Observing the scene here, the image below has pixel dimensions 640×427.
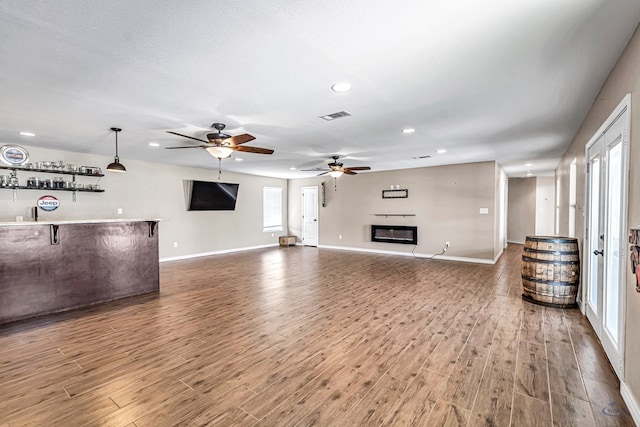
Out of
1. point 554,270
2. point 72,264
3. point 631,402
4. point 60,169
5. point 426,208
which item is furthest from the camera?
point 426,208

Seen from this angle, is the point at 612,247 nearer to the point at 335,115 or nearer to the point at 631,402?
the point at 631,402

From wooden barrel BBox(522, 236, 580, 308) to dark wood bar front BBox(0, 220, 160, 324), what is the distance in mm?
5548

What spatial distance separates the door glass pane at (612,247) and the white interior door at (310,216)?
26.2 ft

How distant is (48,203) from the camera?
18.4 ft

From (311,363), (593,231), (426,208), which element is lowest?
(311,363)

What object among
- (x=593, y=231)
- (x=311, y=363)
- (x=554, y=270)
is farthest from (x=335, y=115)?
(x=554, y=270)

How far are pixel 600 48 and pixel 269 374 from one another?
3.46m

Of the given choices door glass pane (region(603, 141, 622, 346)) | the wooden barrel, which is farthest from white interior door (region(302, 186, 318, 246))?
door glass pane (region(603, 141, 622, 346))

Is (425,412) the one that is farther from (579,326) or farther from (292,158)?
(292,158)

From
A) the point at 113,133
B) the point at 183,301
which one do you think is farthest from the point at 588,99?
the point at 113,133

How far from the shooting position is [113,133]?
4.46 metres

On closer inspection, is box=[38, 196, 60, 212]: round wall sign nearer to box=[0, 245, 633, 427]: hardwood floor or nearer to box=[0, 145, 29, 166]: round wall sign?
box=[0, 145, 29, 166]: round wall sign

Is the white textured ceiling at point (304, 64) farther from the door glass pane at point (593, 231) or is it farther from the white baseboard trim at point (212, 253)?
the white baseboard trim at point (212, 253)

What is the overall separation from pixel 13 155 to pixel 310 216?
288 inches
